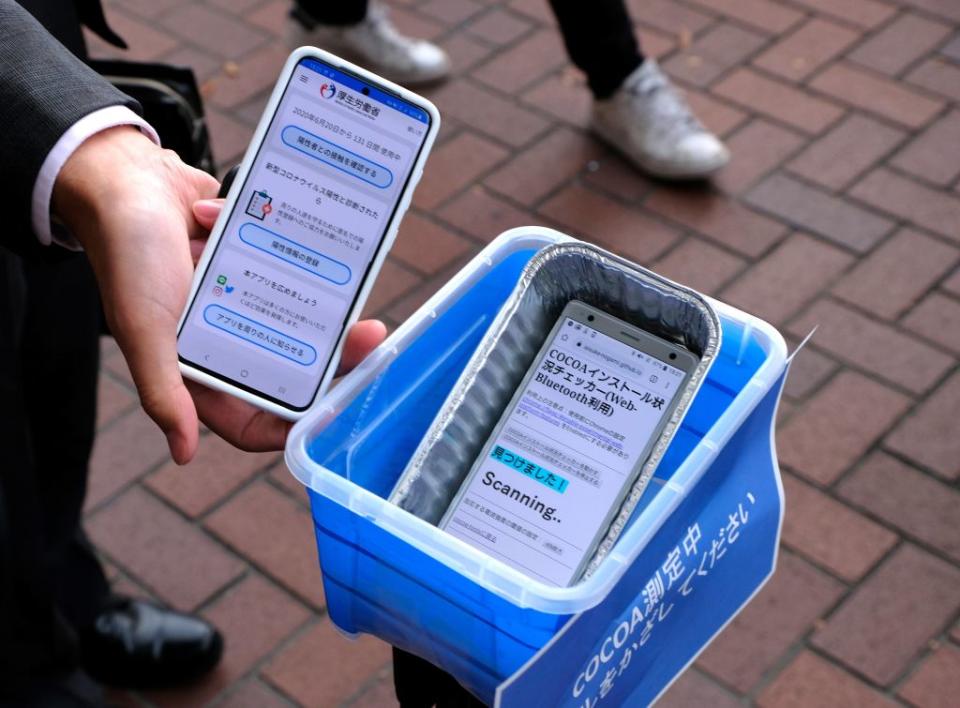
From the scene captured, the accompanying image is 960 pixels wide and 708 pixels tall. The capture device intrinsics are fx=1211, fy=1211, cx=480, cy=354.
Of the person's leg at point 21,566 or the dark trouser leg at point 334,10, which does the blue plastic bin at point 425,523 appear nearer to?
the person's leg at point 21,566

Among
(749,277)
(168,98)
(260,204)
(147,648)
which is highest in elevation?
(260,204)

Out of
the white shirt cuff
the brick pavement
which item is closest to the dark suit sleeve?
the white shirt cuff

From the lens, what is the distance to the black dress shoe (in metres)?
2.47

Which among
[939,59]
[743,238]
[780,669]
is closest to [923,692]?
[780,669]

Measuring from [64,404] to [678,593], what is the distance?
1600mm

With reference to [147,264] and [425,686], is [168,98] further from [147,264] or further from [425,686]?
[425,686]

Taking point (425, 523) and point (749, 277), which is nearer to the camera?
point (425, 523)

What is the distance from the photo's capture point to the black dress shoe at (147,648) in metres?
2.47

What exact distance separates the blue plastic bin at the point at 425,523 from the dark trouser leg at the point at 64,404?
1196 mm

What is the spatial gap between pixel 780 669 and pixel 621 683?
1.49 m

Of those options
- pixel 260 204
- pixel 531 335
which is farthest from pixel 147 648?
pixel 531 335

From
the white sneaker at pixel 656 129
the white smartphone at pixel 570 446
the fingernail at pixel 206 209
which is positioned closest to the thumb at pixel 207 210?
the fingernail at pixel 206 209

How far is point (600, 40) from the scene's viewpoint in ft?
11.7

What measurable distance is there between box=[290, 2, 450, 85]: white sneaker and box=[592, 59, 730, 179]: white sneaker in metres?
0.58
